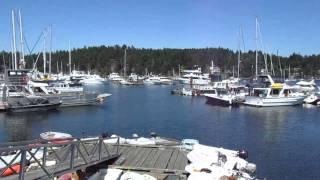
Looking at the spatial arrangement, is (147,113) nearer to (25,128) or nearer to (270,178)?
(25,128)

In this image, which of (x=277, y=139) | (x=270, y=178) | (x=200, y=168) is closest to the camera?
(x=200, y=168)

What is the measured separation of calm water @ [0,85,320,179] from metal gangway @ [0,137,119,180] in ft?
36.5

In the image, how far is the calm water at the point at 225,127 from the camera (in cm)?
3278

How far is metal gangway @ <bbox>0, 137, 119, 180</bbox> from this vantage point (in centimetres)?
1425

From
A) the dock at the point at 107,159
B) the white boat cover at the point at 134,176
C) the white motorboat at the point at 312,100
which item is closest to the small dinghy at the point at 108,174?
the white boat cover at the point at 134,176

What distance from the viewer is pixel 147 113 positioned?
221ft

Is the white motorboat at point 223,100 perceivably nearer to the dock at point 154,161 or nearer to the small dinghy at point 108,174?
the dock at point 154,161

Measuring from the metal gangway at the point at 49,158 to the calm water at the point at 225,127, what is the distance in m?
11.1

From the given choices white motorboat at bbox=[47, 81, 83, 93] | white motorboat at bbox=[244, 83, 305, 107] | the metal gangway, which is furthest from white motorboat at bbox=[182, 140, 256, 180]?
white motorboat at bbox=[47, 81, 83, 93]

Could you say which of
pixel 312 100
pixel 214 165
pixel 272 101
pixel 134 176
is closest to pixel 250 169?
pixel 214 165

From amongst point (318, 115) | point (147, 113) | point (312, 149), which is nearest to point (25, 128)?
point (147, 113)

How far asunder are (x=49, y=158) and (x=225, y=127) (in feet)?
104

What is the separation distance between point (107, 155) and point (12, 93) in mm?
46312

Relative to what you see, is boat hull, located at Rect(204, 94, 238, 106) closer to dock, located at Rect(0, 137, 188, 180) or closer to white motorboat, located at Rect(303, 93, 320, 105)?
white motorboat, located at Rect(303, 93, 320, 105)
